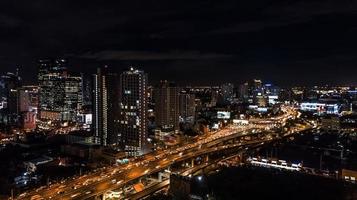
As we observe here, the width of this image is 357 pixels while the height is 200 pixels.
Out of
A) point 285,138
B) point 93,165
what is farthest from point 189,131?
point 93,165

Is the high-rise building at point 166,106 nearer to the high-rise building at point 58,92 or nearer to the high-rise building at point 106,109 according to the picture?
the high-rise building at point 106,109

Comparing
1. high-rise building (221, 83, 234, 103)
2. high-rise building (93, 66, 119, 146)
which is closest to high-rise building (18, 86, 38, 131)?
high-rise building (93, 66, 119, 146)

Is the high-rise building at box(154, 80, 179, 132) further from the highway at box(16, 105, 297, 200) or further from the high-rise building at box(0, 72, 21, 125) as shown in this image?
the high-rise building at box(0, 72, 21, 125)

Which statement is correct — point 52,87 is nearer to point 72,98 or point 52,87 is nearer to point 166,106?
point 72,98

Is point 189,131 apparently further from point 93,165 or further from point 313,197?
point 313,197

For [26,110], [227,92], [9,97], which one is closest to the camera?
[26,110]

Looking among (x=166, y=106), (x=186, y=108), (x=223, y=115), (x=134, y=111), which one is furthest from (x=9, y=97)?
(x=223, y=115)
